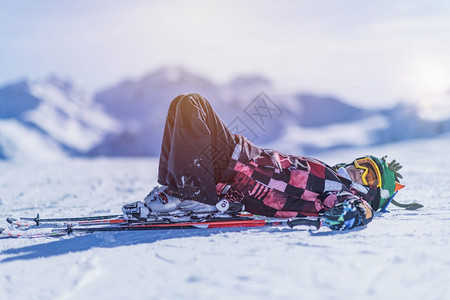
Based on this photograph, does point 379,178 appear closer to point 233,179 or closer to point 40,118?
point 233,179

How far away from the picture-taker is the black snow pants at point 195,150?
2602 mm

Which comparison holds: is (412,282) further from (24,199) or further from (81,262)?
(24,199)

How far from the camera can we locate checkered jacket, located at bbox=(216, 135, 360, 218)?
9.16ft

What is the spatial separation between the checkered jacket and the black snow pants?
5.1 inches

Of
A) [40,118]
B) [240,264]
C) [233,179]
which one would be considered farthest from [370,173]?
[40,118]

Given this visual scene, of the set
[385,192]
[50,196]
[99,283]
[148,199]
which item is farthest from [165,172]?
[50,196]

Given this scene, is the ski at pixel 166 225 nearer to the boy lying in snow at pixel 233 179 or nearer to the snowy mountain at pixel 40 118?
the boy lying in snow at pixel 233 179

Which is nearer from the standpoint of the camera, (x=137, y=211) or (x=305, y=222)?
(x=305, y=222)

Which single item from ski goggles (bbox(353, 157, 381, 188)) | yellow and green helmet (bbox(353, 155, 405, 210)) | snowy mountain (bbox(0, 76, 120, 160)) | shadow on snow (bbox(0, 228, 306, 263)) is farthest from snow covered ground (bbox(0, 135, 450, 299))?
snowy mountain (bbox(0, 76, 120, 160))

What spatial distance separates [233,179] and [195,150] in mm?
409

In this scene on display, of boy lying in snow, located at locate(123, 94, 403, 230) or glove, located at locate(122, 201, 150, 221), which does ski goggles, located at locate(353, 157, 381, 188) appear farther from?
glove, located at locate(122, 201, 150, 221)

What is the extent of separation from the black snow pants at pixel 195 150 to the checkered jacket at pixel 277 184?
0.42ft

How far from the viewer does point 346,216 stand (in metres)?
2.46

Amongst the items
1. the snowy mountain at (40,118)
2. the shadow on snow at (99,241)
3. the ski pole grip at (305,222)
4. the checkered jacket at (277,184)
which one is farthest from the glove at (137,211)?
the snowy mountain at (40,118)
